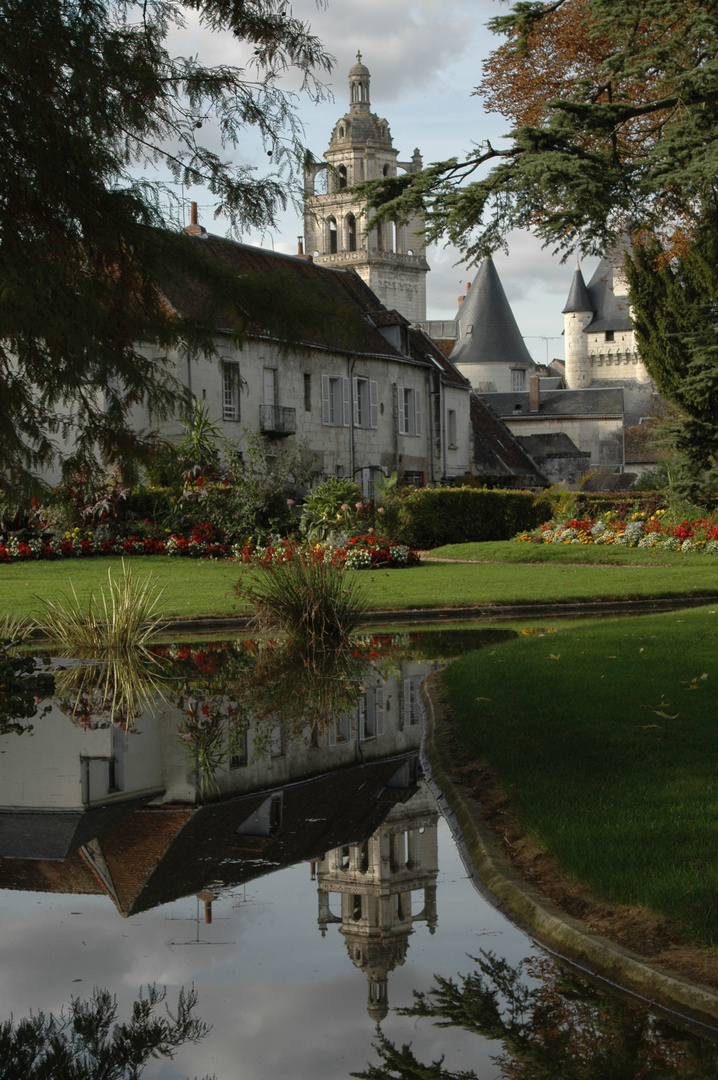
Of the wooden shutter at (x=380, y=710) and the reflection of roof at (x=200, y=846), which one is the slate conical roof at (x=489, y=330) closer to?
the wooden shutter at (x=380, y=710)

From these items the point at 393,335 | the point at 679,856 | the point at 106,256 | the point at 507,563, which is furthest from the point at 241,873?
the point at 393,335

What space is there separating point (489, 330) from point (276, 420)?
5844 cm

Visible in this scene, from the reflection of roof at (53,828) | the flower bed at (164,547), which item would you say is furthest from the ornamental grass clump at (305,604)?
the flower bed at (164,547)

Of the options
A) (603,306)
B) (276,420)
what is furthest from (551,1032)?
(603,306)

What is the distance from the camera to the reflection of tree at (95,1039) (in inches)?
132

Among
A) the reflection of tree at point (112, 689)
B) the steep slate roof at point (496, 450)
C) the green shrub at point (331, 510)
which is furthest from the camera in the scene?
the steep slate roof at point (496, 450)

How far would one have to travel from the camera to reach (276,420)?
120 feet

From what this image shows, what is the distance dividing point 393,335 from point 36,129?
116ft

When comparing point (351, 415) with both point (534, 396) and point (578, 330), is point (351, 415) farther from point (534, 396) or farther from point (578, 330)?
point (578, 330)

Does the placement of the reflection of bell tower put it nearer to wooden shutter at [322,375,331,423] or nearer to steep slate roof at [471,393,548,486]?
wooden shutter at [322,375,331,423]

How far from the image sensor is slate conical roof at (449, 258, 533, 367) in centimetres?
9131

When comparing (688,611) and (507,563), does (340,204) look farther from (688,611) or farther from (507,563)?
(688,611)

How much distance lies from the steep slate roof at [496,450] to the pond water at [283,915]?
4025cm

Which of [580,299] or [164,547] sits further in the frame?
[580,299]
